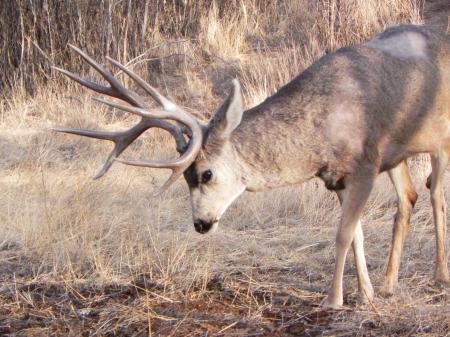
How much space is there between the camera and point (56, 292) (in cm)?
634

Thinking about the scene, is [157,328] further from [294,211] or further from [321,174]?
→ [294,211]

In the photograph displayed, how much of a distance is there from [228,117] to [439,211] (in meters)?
1.83

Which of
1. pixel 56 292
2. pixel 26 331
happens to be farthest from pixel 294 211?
pixel 26 331

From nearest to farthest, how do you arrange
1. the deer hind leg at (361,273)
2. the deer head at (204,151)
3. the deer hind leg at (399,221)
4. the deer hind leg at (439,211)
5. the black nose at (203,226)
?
the deer head at (204,151)
the black nose at (203,226)
the deer hind leg at (361,273)
the deer hind leg at (399,221)
the deer hind leg at (439,211)

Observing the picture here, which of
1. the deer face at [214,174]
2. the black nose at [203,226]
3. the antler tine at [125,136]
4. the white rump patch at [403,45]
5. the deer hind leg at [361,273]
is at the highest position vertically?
the white rump patch at [403,45]

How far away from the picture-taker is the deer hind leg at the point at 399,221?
6207mm

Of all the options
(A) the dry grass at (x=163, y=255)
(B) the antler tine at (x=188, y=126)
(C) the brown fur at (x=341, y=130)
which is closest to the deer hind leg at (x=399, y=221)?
(A) the dry grass at (x=163, y=255)

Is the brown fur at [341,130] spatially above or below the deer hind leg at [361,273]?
above

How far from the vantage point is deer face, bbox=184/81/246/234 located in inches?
229

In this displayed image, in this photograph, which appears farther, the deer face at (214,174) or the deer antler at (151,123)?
the deer face at (214,174)

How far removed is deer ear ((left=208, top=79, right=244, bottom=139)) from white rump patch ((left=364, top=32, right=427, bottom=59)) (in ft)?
3.91

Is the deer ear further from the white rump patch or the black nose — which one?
the white rump patch

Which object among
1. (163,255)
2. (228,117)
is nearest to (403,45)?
(228,117)

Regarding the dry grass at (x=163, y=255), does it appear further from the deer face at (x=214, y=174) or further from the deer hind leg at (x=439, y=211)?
the deer face at (x=214, y=174)
